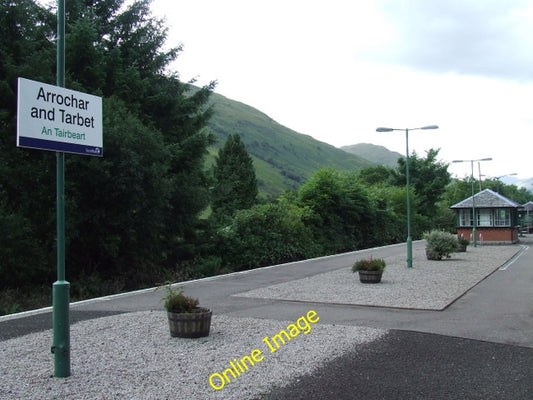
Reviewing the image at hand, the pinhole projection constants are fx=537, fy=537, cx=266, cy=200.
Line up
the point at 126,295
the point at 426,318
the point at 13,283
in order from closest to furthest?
1. the point at 426,318
2. the point at 126,295
3. the point at 13,283

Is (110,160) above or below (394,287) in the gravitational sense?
above

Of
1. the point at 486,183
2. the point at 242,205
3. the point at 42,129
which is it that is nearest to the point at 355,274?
the point at 42,129

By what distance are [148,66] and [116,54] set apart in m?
2.71

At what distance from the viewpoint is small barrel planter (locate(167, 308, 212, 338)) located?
838 centimetres

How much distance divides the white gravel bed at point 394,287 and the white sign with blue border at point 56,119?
24.2ft

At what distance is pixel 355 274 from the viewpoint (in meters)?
18.6

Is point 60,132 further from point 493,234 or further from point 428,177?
point 428,177

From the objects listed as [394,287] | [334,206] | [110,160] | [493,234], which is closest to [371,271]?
[394,287]

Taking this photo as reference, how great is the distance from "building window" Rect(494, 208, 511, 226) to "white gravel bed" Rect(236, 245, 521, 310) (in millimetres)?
20644

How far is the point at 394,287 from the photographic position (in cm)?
1503

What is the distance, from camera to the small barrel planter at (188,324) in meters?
8.38

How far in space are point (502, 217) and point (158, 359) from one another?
38728 millimetres

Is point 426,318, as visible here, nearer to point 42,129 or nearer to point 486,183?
point 42,129

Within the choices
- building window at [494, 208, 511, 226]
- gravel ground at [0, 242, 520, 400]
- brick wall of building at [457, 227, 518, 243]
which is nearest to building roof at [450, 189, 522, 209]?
building window at [494, 208, 511, 226]
